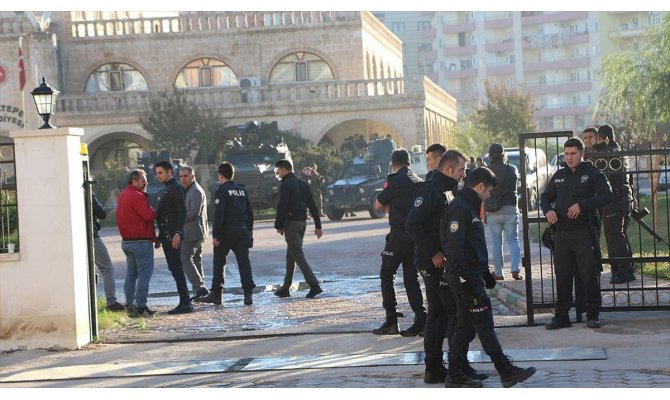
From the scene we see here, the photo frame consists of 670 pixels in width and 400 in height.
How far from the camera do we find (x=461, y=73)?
10994 cm

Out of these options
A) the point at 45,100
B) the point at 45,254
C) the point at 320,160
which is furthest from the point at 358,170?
the point at 45,254

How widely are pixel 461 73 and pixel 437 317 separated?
102375 millimetres

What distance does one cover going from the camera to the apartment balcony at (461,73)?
109 metres

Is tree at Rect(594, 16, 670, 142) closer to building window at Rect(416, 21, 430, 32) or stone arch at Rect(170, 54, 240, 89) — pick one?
stone arch at Rect(170, 54, 240, 89)

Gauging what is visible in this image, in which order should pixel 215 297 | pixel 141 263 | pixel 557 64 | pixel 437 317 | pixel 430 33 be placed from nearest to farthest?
pixel 437 317
pixel 141 263
pixel 215 297
pixel 557 64
pixel 430 33

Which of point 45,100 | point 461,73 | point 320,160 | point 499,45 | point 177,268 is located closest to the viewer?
point 45,100

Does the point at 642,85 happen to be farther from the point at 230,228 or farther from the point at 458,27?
the point at 458,27

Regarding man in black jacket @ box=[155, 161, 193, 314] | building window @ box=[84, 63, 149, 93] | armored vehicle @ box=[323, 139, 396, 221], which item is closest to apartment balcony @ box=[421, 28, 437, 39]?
building window @ box=[84, 63, 149, 93]

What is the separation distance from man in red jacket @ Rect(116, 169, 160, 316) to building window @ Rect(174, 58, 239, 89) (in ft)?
138

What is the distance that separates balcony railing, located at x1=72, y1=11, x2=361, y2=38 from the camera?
54844mm

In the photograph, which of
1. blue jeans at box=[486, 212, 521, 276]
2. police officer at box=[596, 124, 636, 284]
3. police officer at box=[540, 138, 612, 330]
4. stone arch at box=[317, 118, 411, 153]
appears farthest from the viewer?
stone arch at box=[317, 118, 411, 153]

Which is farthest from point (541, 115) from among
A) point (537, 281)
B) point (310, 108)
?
point (537, 281)

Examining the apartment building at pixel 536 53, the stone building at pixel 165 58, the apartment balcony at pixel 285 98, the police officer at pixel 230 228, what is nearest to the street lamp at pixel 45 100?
the police officer at pixel 230 228
